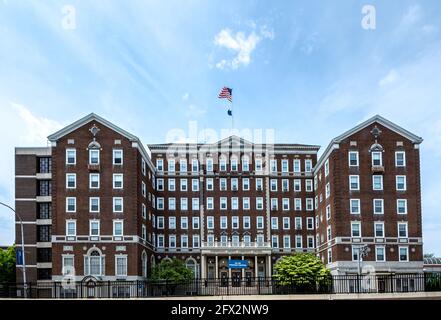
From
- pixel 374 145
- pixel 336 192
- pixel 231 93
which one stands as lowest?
pixel 336 192

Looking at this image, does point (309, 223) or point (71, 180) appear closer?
point (71, 180)

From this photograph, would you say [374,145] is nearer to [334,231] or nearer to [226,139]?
[334,231]

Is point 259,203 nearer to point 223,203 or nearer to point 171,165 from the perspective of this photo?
point 223,203

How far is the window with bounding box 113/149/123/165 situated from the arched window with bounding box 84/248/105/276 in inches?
411

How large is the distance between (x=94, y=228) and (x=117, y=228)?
2711 mm

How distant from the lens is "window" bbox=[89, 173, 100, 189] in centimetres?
6212

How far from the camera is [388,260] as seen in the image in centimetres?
6066

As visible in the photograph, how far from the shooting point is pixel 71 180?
204ft

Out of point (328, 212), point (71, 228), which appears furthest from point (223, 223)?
point (71, 228)

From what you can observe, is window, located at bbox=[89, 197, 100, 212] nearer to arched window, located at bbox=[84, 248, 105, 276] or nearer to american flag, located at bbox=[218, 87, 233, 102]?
arched window, located at bbox=[84, 248, 105, 276]

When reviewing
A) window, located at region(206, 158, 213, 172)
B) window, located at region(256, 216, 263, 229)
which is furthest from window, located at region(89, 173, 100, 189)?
window, located at region(256, 216, 263, 229)

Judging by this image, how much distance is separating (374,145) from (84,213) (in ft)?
116

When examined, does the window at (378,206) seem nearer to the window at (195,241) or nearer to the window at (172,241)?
the window at (195,241)
